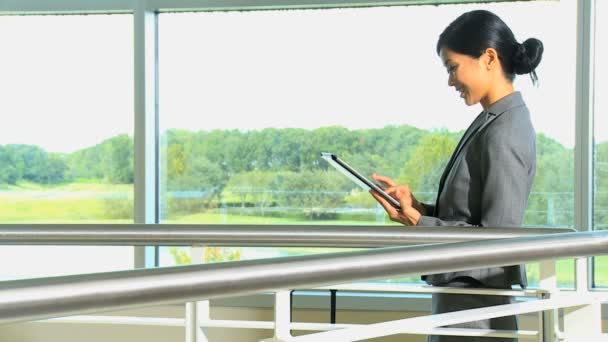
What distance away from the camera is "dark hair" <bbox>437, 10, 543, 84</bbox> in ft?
6.28

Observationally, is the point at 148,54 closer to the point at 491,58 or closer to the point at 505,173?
the point at 491,58

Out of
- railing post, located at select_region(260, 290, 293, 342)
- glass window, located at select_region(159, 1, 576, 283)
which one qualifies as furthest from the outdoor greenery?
railing post, located at select_region(260, 290, 293, 342)

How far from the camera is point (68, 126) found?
4438 millimetres

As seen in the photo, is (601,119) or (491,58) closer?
(491,58)

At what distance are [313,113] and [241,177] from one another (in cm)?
48

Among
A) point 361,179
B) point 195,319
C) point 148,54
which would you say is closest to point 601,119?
point 148,54

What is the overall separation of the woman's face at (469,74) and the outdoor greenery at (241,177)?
2.20 m

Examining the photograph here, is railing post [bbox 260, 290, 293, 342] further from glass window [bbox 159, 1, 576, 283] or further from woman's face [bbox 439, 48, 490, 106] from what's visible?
glass window [bbox 159, 1, 576, 283]

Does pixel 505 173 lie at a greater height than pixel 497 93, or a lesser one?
lesser

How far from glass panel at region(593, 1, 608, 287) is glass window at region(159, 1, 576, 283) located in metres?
0.12

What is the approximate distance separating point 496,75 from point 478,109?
2.18m

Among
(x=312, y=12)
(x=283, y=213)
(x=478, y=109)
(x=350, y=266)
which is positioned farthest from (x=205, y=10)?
(x=350, y=266)

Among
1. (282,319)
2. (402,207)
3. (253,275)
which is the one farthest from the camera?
(402,207)

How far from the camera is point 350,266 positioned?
1.01 metres
